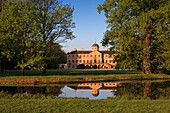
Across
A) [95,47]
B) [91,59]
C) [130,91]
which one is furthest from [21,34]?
[95,47]

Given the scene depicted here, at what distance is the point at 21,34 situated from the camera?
87.4ft

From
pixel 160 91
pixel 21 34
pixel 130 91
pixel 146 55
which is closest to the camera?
pixel 160 91

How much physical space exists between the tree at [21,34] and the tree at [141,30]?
419 inches

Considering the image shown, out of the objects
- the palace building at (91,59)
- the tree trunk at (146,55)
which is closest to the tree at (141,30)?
the tree trunk at (146,55)

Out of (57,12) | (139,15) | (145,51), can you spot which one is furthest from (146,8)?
(57,12)

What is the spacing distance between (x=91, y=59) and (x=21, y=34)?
7540 centimetres

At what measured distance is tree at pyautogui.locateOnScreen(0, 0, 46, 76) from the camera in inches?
997

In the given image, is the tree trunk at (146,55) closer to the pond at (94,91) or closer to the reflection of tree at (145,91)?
the reflection of tree at (145,91)

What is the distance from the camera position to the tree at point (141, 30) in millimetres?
27172

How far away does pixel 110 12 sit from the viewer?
99.5 feet

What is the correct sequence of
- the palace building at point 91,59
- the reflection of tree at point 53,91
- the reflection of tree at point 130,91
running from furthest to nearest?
the palace building at point 91,59
the reflection of tree at point 53,91
the reflection of tree at point 130,91

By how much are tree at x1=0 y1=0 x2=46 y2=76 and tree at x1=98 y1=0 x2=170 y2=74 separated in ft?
34.9

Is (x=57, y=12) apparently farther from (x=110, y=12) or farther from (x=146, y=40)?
(x=146, y=40)

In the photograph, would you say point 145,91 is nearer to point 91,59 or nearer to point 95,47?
point 91,59
